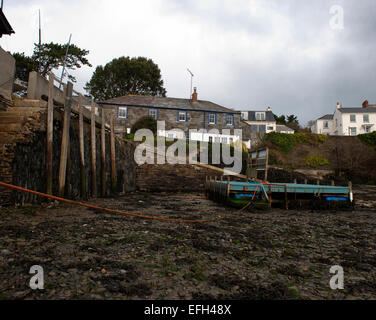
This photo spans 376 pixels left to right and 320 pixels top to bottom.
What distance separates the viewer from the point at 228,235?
5047 mm

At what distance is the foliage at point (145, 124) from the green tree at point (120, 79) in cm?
1854

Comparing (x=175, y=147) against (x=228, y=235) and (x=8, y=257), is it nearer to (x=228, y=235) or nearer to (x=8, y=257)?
(x=228, y=235)

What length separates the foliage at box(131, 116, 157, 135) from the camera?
1057 inches

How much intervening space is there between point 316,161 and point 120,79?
3531 cm

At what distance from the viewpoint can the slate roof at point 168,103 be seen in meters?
30.2

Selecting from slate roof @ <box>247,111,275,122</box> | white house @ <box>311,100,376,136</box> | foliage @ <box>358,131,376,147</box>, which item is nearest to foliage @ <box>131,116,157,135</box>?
slate roof @ <box>247,111,275,122</box>

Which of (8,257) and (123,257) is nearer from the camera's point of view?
(8,257)

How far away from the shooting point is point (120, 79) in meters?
42.8

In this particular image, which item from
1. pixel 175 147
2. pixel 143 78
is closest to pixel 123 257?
pixel 175 147

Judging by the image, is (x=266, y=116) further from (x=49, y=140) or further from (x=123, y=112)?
(x=49, y=140)

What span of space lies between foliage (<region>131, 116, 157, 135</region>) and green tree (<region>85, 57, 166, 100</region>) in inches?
730

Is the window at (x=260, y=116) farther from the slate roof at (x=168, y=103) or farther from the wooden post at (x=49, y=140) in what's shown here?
the wooden post at (x=49, y=140)
